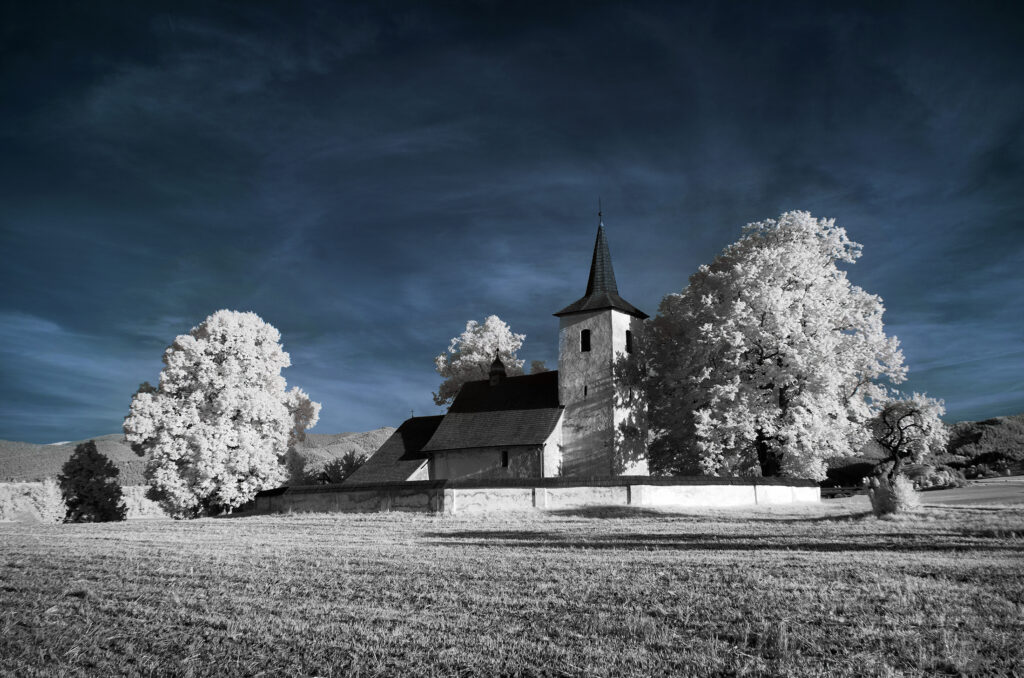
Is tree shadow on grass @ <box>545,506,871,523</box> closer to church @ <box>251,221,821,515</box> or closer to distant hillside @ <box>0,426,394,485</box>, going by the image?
church @ <box>251,221,821,515</box>

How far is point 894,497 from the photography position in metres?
18.1

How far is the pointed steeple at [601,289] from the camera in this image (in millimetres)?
38688

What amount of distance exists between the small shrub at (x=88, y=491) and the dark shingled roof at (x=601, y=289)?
23230 millimetres

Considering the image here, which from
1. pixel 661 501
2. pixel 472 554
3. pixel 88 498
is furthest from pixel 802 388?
pixel 88 498

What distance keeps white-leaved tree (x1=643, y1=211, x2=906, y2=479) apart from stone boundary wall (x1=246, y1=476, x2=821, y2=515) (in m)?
1.41

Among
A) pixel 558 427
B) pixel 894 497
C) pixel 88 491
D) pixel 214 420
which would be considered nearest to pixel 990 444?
pixel 558 427

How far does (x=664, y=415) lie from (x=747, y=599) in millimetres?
27146

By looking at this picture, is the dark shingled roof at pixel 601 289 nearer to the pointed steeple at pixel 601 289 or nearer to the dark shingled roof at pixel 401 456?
the pointed steeple at pixel 601 289

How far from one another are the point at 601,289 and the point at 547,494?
54.6 feet

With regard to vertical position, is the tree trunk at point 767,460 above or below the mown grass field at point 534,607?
above

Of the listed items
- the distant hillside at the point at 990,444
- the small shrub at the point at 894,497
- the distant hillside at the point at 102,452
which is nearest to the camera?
the small shrub at the point at 894,497

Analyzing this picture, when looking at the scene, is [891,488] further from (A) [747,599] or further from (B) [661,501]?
(A) [747,599]

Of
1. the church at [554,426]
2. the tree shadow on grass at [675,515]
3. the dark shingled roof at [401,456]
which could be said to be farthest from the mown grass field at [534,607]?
the dark shingled roof at [401,456]

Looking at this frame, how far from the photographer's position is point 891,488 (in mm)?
18234
